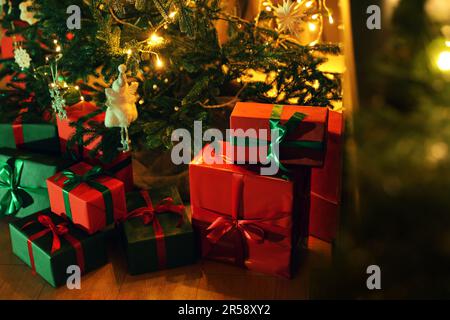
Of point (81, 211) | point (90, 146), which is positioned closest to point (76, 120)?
point (90, 146)

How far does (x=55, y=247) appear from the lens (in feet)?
5.58

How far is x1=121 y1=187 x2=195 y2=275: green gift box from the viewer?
68.6 inches

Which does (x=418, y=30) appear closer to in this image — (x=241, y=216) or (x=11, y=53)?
(x=241, y=216)

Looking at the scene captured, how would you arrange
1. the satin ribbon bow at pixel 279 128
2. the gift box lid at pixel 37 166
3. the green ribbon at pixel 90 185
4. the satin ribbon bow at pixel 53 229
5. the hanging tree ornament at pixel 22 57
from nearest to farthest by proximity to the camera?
the satin ribbon bow at pixel 279 128, the satin ribbon bow at pixel 53 229, the green ribbon at pixel 90 185, the gift box lid at pixel 37 166, the hanging tree ornament at pixel 22 57

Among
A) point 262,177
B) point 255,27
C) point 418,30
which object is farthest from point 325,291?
point 255,27

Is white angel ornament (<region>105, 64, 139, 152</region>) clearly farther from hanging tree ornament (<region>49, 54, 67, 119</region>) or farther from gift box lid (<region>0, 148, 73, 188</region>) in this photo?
gift box lid (<region>0, 148, 73, 188</region>)

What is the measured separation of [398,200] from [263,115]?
1.00 m

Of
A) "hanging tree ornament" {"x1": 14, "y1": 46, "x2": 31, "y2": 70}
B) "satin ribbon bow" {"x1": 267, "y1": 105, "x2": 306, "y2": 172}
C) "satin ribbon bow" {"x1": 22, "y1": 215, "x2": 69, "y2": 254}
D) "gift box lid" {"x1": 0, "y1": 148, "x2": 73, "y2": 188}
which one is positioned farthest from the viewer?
"hanging tree ornament" {"x1": 14, "y1": 46, "x2": 31, "y2": 70}

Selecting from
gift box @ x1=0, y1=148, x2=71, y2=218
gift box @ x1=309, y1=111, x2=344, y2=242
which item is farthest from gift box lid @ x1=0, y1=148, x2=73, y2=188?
gift box @ x1=309, y1=111, x2=344, y2=242

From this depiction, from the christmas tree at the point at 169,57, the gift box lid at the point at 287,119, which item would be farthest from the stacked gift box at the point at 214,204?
the christmas tree at the point at 169,57

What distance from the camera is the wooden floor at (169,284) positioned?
1708 mm

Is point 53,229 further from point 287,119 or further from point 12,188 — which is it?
point 287,119

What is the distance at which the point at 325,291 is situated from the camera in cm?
76

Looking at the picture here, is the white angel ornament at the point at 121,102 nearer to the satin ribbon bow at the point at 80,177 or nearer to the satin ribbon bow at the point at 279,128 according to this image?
the satin ribbon bow at the point at 80,177
